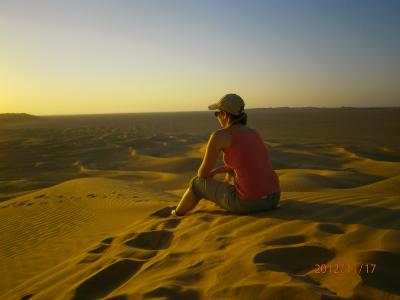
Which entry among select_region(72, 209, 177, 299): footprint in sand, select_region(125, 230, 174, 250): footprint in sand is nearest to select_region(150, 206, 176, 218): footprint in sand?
select_region(72, 209, 177, 299): footprint in sand

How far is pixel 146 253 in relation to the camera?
3.72 meters

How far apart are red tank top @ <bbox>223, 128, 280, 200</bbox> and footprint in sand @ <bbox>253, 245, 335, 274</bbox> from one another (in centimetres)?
115

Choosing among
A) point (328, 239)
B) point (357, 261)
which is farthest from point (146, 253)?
point (357, 261)

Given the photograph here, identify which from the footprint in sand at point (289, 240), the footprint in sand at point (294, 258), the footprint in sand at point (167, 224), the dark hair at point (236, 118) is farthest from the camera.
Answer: the footprint in sand at point (167, 224)

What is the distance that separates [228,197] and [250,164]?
0.53m

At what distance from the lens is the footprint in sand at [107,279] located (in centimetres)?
306

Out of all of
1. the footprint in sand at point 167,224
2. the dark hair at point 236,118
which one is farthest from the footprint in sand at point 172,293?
the dark hair at point 236,118

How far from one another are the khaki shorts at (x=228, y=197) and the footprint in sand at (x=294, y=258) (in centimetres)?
117

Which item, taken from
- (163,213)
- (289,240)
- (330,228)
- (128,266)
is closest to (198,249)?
(128,266)

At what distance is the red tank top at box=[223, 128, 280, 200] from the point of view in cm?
403

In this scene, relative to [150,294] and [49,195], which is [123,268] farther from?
[49,195]

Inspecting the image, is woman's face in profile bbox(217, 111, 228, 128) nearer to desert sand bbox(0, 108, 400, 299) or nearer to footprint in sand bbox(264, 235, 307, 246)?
desert sand bbox(0, 108, 400, 299)

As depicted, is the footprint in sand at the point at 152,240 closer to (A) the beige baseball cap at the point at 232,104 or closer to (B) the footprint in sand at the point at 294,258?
(B) the footprint in sand at the point at 294,258

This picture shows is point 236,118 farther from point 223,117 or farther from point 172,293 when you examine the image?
point 172,293
